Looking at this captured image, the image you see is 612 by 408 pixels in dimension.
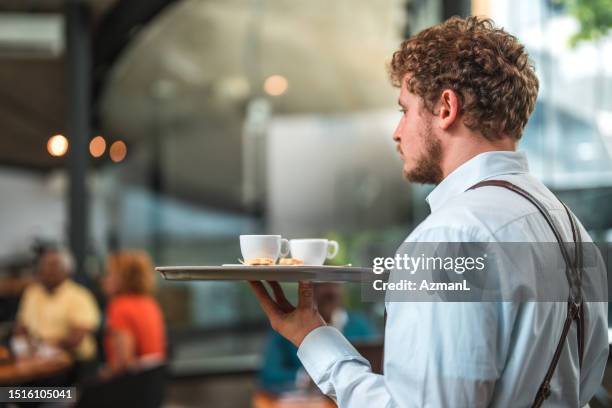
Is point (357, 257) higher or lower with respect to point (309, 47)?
lower

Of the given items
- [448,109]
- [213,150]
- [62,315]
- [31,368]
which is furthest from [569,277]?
[213,150]

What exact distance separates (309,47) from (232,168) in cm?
180

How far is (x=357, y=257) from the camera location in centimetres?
962

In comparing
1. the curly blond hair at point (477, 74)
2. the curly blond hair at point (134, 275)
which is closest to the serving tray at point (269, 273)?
the curly blond hair at point (477, 74)

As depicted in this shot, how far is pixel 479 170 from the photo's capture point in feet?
4.34

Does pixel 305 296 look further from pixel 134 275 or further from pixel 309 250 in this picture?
pixel 134 275

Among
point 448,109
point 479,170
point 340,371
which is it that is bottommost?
point 340,371

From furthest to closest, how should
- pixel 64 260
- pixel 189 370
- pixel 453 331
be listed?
pixel 189 370 → pixel 64 260 → pixel 453 331

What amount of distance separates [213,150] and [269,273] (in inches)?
338

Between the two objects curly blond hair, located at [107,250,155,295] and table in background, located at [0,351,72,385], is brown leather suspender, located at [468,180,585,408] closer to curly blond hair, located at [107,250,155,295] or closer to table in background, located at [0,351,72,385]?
table in background, located at [0,351,72,385]

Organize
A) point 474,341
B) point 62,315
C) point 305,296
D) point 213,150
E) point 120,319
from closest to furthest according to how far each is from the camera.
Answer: point 474,341 → point 305,296 → point 120,319 → point 62,315 → point 213,150

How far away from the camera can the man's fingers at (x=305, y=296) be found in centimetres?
141

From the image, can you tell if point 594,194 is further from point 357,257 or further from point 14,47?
point 14,47

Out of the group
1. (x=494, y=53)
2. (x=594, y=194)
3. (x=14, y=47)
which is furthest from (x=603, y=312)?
(x=14, y=47)
